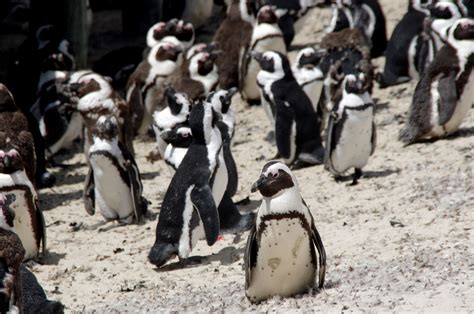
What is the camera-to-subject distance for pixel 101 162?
8789 millimetres

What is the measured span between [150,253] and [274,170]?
5.74ft

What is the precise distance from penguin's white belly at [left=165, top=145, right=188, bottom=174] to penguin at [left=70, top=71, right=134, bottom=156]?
1.57m

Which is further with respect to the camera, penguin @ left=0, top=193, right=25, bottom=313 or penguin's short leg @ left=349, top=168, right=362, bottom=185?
penguin's short leg @ left=349, top=168, right=362, bottom=185

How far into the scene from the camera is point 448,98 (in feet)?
32.0

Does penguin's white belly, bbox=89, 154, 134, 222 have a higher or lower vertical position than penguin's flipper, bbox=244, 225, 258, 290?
lower

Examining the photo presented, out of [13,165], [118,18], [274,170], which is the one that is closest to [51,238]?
[13,165]

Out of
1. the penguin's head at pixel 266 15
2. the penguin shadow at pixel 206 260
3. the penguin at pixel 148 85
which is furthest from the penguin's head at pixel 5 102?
the penguin's head at pixel 266 15

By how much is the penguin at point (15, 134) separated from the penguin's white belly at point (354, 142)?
230 centimetres

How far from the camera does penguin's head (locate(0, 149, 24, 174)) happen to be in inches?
303

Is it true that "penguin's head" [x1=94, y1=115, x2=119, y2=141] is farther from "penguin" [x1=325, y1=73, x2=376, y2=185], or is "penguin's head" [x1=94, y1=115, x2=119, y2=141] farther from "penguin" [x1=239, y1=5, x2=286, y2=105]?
"penguin" [x1=239, y1=5, x2=286, y2=105]

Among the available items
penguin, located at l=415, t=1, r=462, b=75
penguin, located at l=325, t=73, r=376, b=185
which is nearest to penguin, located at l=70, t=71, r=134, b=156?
penguin, located at l=325, t=73, r=376, b=185

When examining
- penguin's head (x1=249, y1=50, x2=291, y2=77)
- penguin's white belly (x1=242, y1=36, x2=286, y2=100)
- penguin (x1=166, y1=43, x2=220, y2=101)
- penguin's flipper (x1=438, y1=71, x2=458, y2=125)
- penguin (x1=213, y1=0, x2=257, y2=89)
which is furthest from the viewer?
penguin (x1=213, y1=0, x2=257, y2=89)

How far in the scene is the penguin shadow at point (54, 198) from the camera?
990cm

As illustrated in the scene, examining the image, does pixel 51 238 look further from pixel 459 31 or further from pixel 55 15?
pixel 55 15
